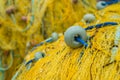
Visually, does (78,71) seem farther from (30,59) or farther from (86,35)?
(30,59)

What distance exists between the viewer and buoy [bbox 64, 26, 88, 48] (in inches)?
52.5

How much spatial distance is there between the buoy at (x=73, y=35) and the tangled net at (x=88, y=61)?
40 millimetres

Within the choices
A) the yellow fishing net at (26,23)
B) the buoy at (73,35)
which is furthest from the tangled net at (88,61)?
the yellow fishing net at (26,23)

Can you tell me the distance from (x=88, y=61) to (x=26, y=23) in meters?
1.17

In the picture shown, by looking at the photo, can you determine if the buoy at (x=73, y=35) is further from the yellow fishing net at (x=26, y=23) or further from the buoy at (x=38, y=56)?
the yellow fishing net at (x=26, y=23)

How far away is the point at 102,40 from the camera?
1.38m

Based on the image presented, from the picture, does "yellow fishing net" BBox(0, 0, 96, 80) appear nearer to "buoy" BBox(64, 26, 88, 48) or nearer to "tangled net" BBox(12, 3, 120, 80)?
"tangled net" BBox(12, 3, 120, 80)

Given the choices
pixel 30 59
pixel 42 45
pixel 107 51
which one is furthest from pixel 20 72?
pixel 107 51

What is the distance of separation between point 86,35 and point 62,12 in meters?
1.06

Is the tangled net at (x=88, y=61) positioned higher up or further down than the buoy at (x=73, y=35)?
further down

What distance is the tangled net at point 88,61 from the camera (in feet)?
4.13

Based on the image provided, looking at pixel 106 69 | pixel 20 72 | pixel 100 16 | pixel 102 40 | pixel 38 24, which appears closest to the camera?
pixel 106 69

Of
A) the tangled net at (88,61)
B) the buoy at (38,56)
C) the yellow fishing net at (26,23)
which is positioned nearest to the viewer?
the tangled net at (88,61)

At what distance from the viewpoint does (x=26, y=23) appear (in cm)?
239
